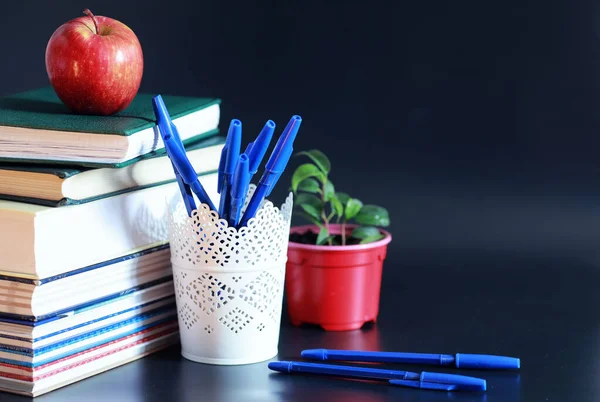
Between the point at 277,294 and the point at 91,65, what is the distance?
391 mm

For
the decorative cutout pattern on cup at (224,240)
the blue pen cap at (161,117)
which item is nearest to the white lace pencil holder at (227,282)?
the decorative cutout pattern on cup at (224,240)

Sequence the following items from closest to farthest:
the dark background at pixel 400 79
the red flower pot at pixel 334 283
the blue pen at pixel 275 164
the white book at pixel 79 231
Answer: the white book at pixel 79 231 < the blue pen at pixel 275 164 < the red flower pot at pixel 334 283 < the dark background at pixel 400 79

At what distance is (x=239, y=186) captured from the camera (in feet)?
4.60

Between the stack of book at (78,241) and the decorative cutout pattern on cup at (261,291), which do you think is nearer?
the stack of book at (78,241)

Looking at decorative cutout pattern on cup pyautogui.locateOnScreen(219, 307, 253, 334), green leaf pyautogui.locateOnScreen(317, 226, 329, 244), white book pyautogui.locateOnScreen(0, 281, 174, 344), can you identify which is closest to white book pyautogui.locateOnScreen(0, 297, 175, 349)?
white book pyautogui.locateOnScreen(0, 281, 174, 344)

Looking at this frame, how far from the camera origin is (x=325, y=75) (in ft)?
7.22

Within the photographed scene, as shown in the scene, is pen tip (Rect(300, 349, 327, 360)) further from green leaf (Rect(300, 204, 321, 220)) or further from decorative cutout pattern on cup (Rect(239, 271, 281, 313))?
green leaf (Rect(300, 204, 321, 220))

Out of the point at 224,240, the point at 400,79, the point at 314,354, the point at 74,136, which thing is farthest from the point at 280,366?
the point at 400,79

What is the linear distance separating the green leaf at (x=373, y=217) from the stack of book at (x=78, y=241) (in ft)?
0.97

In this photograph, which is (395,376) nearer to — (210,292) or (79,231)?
(210,292)

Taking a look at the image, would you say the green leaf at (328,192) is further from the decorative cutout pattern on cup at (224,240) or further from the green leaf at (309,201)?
the decorative cutout pattern on cup at (224,240)

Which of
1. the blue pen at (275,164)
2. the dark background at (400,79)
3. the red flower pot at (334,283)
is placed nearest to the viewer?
the blue pen at (275,164)

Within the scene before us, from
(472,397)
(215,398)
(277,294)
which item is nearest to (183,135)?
(277,294)

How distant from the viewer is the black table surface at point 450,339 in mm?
1353
